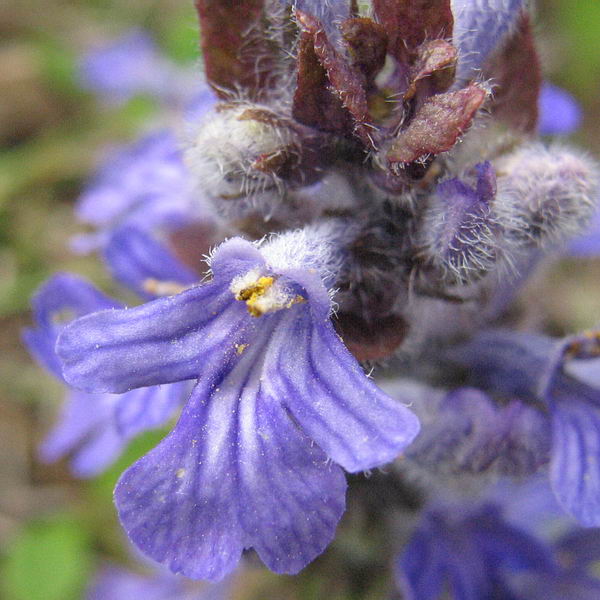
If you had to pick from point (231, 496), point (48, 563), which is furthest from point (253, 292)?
point (48, 563)

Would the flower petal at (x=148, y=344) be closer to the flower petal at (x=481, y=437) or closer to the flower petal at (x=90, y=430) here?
the flower petal at (x=481, y=437)

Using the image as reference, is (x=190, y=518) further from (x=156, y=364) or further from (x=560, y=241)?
(x=560, y=241)

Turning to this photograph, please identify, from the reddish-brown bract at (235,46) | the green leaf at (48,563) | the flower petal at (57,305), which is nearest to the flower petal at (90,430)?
the flower petal at (57,305)

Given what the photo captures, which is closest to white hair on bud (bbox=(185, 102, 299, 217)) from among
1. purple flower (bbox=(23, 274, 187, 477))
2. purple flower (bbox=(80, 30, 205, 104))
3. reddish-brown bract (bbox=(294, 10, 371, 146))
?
reddish-brown bract (bbox=(294, 10, 371, 146))

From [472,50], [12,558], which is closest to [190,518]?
[472,50]

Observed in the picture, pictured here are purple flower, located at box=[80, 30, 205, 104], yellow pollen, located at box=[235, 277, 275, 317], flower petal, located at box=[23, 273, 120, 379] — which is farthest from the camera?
purple flower, located at box=[80, 30, 205, 104]

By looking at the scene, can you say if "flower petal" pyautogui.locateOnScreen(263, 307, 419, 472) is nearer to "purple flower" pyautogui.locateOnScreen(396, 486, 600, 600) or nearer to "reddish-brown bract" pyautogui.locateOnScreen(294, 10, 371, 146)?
"reddish-brown bract" pyautogui.locateOnScreen(294, 10, 371, 146)

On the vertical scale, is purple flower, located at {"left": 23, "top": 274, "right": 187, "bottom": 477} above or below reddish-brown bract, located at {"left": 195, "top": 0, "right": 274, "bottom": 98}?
below
